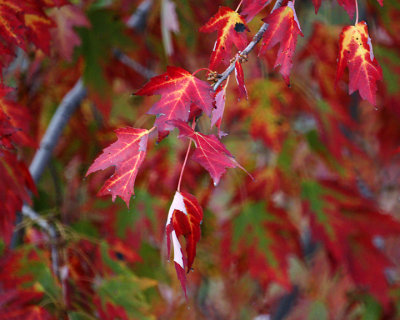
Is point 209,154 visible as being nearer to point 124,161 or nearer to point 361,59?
point 124,161

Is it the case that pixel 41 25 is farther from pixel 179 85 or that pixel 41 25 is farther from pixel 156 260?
pixel 156 260

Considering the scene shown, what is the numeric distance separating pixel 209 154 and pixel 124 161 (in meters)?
0.09

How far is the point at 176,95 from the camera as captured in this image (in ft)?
1.89

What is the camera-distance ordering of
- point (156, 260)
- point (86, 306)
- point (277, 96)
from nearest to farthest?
point (86, 306) < point (277, 96) < point (156, 260)

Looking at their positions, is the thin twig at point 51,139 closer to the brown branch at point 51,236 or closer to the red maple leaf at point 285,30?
the brown branch at point 51,236

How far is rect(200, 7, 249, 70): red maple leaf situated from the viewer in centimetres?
60

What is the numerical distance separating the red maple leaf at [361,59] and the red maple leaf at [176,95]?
18cm

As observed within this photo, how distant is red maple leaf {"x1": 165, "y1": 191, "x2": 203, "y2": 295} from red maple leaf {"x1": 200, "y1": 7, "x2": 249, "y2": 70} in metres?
0.16

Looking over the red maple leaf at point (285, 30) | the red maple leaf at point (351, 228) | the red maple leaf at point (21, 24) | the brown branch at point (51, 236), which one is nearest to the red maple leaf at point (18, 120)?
the red maple leaf at point (21, 24)

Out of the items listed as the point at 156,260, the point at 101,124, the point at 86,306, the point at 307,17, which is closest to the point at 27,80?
the point at 101,124

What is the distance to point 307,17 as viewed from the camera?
1.63m

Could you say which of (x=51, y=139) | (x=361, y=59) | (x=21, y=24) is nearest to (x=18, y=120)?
(x=21, y=24)

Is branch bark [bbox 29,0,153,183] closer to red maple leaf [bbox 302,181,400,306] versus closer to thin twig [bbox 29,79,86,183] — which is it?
thin twig [bbox 29,79,86,183]

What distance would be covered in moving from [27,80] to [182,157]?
1.69 ft
